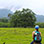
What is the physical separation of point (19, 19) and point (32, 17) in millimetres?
8242

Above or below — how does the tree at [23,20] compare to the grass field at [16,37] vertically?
above

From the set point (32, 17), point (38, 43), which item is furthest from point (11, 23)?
point (38, 43)

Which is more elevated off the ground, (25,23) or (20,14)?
(20,14)

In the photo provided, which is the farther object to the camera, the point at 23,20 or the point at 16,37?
the point at 23,20

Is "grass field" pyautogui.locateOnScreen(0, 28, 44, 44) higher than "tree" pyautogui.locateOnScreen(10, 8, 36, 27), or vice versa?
"tree" pyautogui.locateOnScreen(10, 8, 36, 27)

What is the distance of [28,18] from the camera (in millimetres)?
78250

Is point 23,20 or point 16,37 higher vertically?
point 23,20

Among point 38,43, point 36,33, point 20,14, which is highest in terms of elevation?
point 20,14

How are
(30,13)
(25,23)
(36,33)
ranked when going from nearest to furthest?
(36,33) < (25,23) < (30,13)

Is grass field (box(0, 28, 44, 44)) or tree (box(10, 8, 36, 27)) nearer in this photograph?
grass field (box(0, 28, 44, 44))

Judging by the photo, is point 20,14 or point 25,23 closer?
point 25,23

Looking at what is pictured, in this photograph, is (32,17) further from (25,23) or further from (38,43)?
(38,43)

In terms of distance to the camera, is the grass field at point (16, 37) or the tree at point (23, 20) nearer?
the grass field at point (16, 37)

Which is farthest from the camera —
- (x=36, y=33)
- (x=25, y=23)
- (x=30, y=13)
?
(x=30, y=13)
